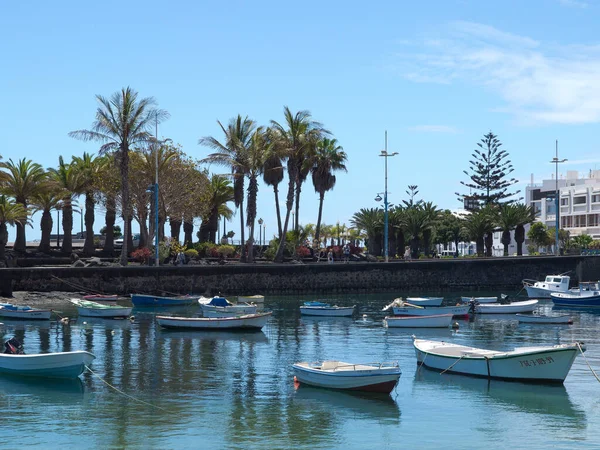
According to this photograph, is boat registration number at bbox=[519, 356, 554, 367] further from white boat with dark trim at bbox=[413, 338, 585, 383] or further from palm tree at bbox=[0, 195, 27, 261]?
palm tree at bbox=[0, 195, 27, 261]

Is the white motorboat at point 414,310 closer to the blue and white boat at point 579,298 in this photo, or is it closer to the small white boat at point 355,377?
the blue and white boat at point 579,298

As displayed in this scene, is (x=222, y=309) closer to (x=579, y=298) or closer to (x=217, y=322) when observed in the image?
(x=217, y=322)

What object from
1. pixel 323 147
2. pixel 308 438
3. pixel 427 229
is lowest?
pixel 308 438

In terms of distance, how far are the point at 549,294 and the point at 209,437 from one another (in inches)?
2198

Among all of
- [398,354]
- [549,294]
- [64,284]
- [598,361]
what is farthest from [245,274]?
[598,361]

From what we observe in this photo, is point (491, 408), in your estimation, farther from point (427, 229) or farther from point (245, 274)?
point (427, 229)

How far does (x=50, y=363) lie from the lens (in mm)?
31469

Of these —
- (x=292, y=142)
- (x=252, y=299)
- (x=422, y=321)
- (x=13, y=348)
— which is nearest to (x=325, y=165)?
(x=292, y=142)

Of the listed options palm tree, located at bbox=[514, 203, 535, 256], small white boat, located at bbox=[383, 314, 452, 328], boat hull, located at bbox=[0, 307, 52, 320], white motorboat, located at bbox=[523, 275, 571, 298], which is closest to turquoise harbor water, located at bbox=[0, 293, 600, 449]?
small white boat, located at bbox=[383, 314, 452, 328]

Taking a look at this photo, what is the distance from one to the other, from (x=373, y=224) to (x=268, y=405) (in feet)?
229

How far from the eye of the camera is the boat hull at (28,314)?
2040 inches

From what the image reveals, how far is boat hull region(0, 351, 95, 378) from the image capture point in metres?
31.4

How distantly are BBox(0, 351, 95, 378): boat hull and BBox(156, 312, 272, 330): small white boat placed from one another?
1561 cm

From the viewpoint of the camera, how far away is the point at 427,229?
94812mm
